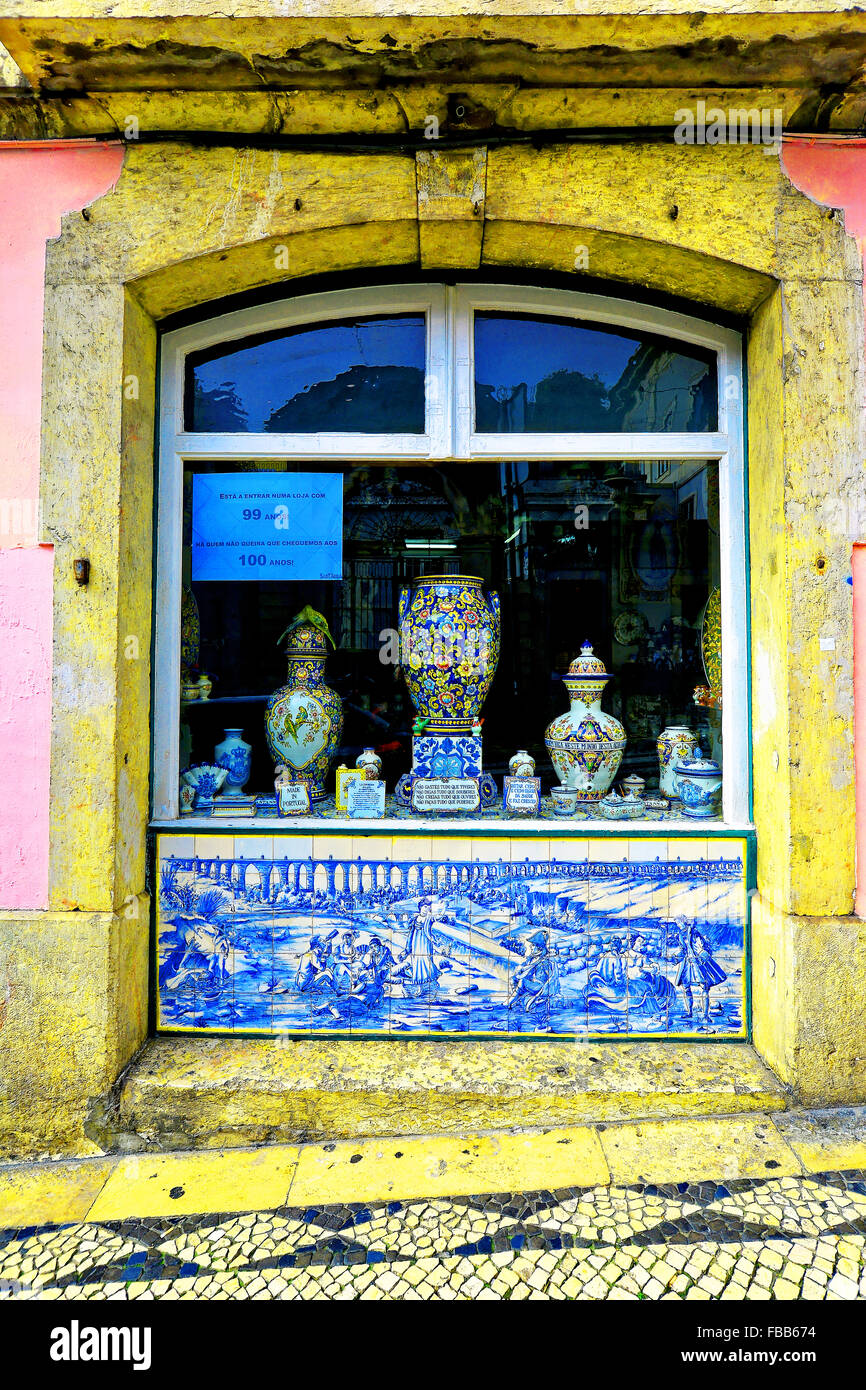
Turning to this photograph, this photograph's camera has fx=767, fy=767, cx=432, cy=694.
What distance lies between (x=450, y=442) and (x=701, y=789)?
184cm

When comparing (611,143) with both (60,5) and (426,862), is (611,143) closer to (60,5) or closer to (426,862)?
(60,5)

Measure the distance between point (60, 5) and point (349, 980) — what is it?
3.58 metres

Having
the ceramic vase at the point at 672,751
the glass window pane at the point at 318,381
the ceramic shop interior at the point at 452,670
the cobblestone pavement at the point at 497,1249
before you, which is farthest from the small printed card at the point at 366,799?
the glass window pane at the point at 318,381

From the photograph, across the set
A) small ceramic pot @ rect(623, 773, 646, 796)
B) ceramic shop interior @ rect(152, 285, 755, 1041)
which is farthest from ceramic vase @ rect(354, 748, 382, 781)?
small ceramic pot @ rect(623, 773, 646, 796)

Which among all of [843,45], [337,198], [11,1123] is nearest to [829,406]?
[843,45]

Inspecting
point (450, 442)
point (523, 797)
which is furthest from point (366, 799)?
point (450, 442)

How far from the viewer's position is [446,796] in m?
3.34

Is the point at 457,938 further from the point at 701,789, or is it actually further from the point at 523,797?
the point at 701,789

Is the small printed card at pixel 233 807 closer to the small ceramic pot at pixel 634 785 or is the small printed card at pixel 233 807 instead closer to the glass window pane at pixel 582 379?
the small ceramic pot at pixel 634 785

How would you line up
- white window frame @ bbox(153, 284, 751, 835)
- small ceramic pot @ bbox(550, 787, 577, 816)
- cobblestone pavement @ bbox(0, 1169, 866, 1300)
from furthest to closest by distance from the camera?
1. small ceramic pot @ bbox(550, 787, 577, 816)
2. white window frame @ bbox(153, 284, 751, 835)
3. cobblestone pavement @ bbox(0, 1169, 866, 1300)

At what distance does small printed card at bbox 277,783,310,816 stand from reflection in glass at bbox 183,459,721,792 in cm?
29

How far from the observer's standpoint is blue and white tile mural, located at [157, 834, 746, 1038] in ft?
10.3

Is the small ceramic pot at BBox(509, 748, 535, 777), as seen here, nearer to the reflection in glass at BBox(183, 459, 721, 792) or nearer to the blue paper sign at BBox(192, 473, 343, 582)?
the reflection in glass at BBox(183, 459, 721, 792)
